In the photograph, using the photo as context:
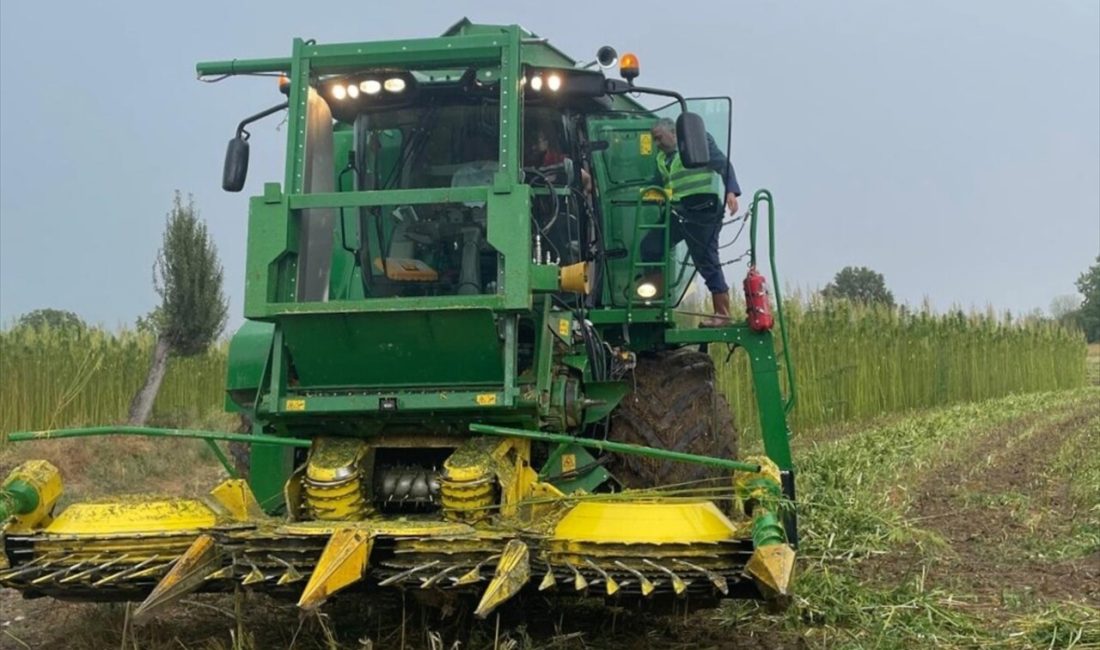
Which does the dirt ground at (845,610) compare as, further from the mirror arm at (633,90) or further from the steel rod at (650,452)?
the mirror arm at (633,90)

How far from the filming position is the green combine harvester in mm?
4199

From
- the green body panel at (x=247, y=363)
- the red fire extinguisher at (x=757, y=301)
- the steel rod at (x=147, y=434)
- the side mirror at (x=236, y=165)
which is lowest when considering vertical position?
the steel rod at (x=147, y=434)

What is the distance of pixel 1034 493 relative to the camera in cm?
909

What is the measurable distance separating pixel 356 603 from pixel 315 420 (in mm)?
1055

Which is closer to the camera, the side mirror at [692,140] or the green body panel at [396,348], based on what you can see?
the green body panel at [396,348]

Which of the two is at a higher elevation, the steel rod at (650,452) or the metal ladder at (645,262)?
the metal ladder at (645,262)

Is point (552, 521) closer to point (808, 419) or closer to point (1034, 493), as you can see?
point (1034, 493)

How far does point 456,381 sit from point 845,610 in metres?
1.98

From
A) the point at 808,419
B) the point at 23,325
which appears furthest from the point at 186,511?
the point at 23,325

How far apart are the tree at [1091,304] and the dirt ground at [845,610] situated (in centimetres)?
5802

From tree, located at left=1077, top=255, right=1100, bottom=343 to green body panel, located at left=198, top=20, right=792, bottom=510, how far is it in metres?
60.8

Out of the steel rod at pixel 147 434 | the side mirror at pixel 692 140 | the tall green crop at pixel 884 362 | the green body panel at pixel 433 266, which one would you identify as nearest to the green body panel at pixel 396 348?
the green body panel at pixel 433 266

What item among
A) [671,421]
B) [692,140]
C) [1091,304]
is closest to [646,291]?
[671,421]

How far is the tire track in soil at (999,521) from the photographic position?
19.2ft
